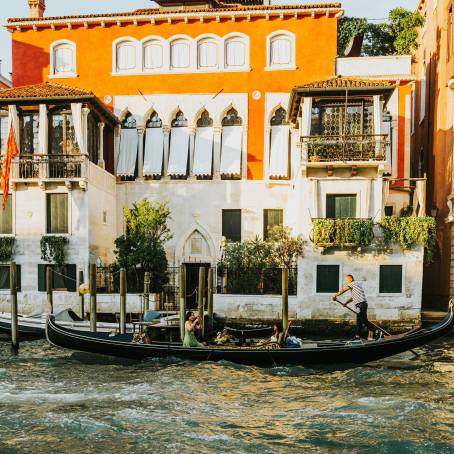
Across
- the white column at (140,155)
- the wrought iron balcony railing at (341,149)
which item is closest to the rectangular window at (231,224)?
the white column at (140,155)

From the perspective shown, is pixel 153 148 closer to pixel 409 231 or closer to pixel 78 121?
pixel 78 121

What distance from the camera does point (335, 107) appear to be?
57.9ft

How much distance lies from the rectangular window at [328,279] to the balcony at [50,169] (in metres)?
7.63

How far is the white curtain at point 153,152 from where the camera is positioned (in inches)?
802

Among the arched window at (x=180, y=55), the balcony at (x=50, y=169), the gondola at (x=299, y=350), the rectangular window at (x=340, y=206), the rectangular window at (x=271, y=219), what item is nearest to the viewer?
Answer: the gondola at (x=299, y=350)

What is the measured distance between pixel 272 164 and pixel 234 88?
120 inches

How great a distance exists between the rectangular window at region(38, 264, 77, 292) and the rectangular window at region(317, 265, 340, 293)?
7426 mm

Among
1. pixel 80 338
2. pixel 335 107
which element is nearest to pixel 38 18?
pixel 335 107

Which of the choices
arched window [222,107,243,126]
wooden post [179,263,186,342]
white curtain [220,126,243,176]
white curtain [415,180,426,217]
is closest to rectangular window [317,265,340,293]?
white curtain [415,180,426,217]

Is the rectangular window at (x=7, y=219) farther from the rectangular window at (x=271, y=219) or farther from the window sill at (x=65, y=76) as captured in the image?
the rectangular window at (x=271, y=219)

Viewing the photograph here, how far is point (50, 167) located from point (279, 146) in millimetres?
7574

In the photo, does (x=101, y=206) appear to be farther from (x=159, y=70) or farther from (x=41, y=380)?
(x=41, y=380)

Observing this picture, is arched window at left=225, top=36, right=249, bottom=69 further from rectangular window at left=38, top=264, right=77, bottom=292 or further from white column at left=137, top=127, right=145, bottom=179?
rectangular window at left=38, top=264, right=77, bottom=292

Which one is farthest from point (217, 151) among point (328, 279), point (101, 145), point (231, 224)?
point (328, 279)
